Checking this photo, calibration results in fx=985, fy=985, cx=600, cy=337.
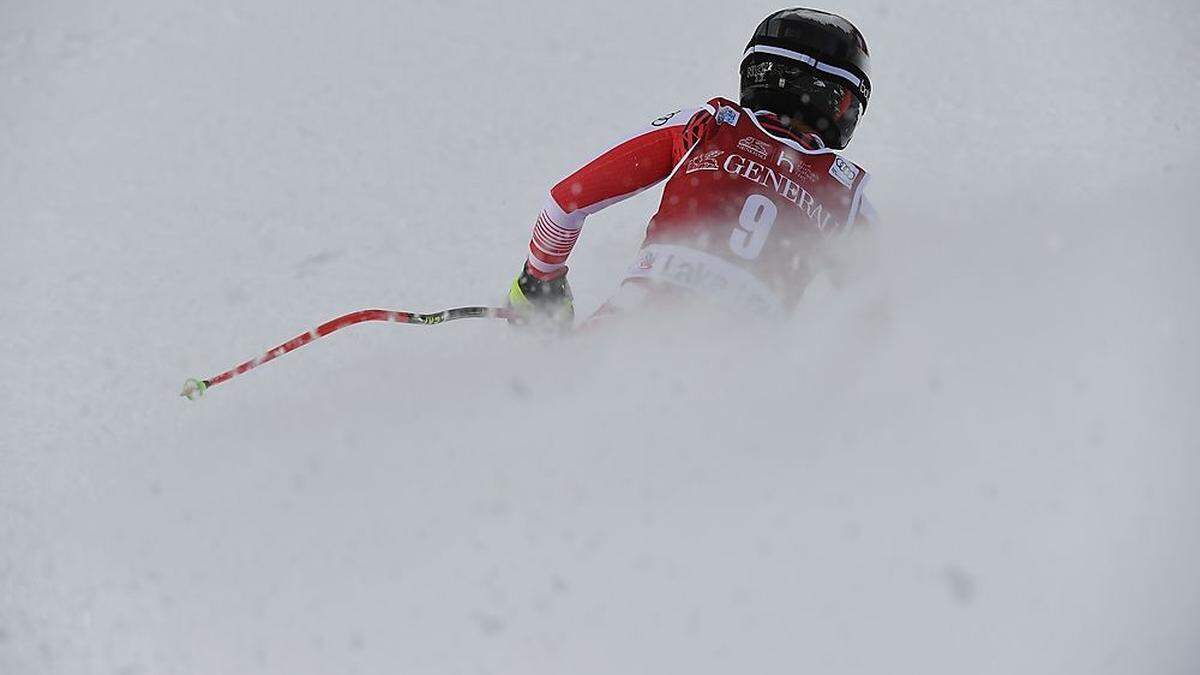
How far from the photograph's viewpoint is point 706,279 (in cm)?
311

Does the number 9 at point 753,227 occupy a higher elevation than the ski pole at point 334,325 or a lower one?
higher

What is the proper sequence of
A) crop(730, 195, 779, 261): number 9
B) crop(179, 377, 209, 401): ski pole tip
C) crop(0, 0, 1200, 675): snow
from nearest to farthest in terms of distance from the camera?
crop(0, 0, 1200, 675): snow, crop(730, 195, 779, 261): number 9, crop(179, 377, 209, 401): ski pole tip

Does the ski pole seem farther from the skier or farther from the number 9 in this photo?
the number 9

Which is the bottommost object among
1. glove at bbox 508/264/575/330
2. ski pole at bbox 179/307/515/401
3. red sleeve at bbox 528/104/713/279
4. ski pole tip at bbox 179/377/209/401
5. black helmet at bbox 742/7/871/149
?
ski pole tip at bbox 179/377/209/401

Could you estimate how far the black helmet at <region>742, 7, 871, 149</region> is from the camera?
3.29 m

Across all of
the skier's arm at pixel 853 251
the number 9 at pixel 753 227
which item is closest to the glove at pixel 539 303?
the number 9 at pixel 753 227

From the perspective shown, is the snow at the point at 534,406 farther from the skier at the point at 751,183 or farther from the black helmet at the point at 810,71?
the black helmet at the point at 810,71

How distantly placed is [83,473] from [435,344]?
4.40ft

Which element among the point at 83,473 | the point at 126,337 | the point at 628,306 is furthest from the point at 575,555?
the point at 126,337

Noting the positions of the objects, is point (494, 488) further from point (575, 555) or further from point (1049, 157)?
point (1049, 157)

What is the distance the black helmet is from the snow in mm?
591

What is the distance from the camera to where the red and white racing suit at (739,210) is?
312 centimetres

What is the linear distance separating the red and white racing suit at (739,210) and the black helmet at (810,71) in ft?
0.24

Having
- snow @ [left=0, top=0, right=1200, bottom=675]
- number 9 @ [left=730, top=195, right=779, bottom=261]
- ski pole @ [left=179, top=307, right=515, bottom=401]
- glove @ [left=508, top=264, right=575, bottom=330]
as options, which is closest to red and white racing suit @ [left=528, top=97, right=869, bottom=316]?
number 9 @ [left=730, top=195, right=779, bottom=261]
